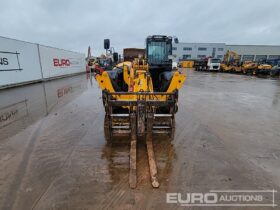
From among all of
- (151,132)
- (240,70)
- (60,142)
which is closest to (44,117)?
(60,142)

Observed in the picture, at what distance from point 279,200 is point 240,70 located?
2914 centimetres

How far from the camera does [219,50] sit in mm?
67500

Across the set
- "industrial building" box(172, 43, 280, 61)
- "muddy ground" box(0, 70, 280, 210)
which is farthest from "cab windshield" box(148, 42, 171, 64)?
"industrial building" box(172, 43, 280, 61)

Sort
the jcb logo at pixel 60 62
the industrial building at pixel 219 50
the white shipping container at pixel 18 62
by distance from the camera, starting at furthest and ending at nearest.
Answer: the industrial building at pixel 219 50
the jcb logo at pixel 60 62
the white shipping container at pixel 18 62

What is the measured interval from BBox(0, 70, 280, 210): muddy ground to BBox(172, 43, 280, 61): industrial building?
213 feet

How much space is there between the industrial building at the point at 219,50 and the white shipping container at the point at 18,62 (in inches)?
2321

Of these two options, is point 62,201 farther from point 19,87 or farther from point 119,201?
point 19,87

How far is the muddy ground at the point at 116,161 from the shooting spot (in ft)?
7.99

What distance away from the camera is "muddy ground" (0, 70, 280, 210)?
244 centimetres

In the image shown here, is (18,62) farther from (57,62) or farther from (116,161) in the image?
(116,161)

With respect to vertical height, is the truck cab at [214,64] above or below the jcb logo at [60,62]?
below

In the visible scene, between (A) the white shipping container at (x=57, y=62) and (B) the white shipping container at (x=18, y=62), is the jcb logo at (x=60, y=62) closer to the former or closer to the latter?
(A) the white shipping container at (x=57, y=62)

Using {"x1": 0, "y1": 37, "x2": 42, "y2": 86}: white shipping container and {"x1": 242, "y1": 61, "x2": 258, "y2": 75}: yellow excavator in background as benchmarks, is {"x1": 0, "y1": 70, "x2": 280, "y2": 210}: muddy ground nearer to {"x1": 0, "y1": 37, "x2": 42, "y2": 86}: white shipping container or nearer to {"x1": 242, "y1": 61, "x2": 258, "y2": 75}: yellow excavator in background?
{"x1": 0, "y1": 37, "x2": 42, "y2": 86}: white shipping container

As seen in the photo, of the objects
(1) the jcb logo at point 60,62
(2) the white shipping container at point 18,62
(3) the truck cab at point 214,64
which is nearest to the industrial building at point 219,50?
(3) the truck cab at point 214,64
